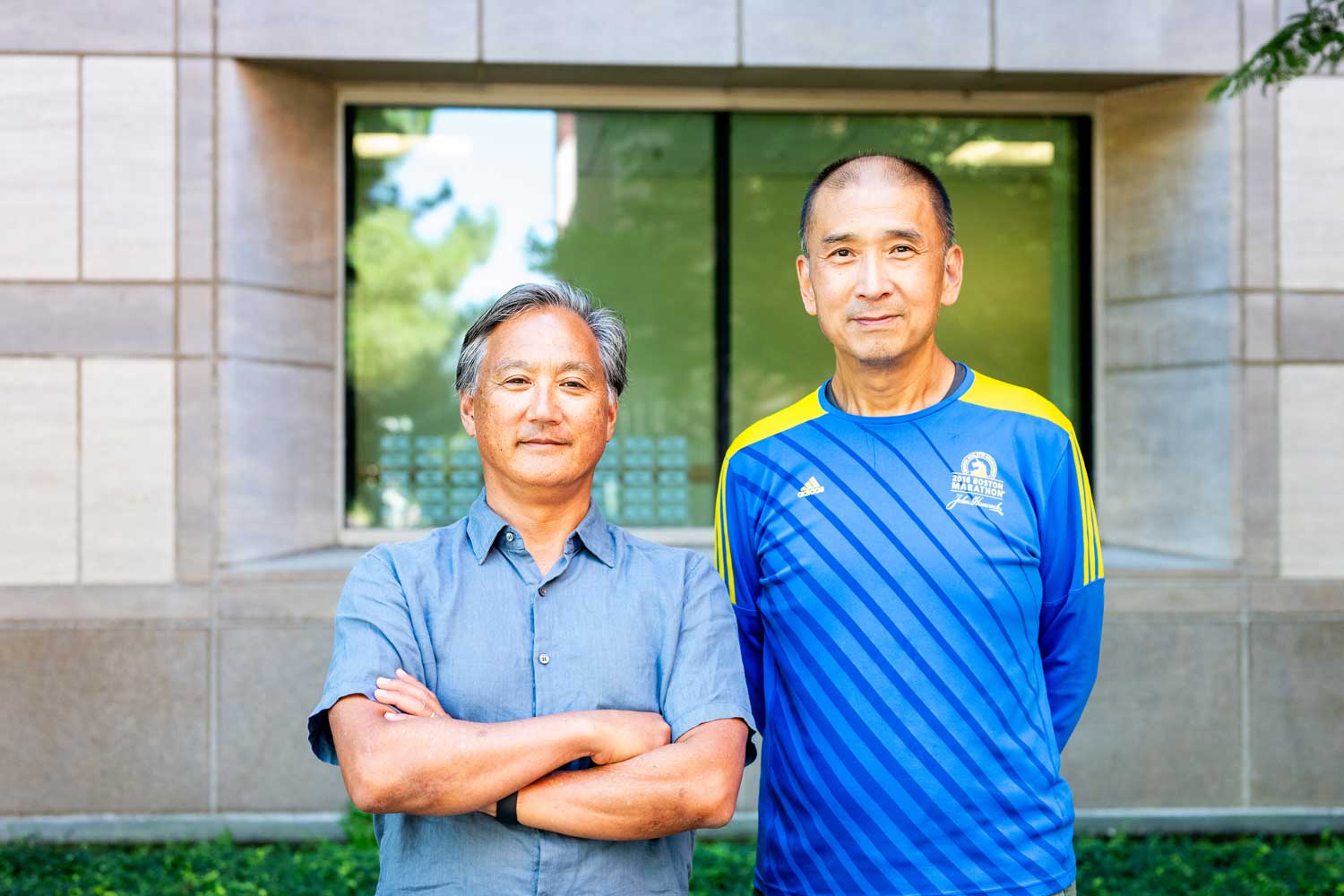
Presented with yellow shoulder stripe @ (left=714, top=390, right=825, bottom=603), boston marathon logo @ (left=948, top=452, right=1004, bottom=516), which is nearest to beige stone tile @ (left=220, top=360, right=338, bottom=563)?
yellow shoulder stripe @ (left=714, top=390, right=825, bottom=603)

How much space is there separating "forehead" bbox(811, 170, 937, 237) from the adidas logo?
0.53 metres

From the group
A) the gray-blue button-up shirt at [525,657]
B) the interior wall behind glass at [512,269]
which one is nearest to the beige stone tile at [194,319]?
the interior wall behind glass at [512,269]

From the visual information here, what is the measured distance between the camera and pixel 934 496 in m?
2.45

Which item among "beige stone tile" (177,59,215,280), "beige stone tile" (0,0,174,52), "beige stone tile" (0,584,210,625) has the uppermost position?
"beige stone tile" (0,0,174,52)

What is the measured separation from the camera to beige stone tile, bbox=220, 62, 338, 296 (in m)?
5.90

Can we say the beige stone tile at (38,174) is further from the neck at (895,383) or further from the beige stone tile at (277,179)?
the neck at (895,383)

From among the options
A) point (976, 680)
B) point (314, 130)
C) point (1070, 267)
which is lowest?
point (976, 680)

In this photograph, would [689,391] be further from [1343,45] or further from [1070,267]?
[1343,45]

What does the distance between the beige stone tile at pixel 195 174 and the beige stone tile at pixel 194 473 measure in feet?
1.69

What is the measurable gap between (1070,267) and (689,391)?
7.78 feet

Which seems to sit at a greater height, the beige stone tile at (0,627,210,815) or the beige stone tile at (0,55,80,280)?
the beige stone tile at (0,55,80,280)

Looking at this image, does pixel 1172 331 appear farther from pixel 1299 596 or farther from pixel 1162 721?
pixel 1162 721

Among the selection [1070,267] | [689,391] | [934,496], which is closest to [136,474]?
[689,391]

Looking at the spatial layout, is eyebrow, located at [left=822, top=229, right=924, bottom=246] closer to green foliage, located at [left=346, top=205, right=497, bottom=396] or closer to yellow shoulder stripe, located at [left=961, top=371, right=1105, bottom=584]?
yellow shoulder stripe, located at [left=961, top=371, right=1105, bottom=584]
